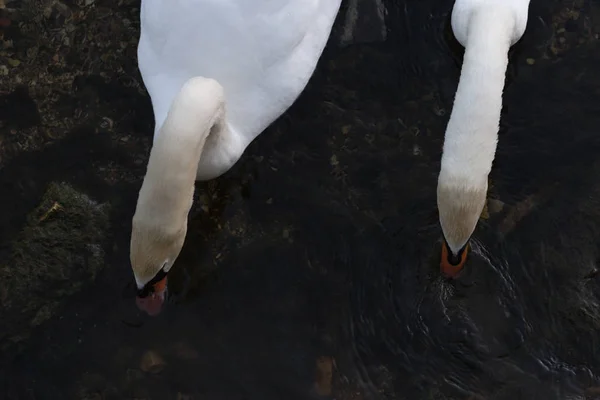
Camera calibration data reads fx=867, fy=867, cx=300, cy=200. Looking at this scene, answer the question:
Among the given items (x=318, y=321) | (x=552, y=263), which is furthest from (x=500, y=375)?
(x=318, y=321)

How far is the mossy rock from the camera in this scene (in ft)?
16.9

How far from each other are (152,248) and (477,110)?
1795 mm

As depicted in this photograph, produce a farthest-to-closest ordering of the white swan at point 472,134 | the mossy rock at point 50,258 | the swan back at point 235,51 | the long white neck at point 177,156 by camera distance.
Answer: the mossy rock at point 50,258 < the swan back at point 235,51 < the white swan at point 472,134 < the long white neck at point 177,156

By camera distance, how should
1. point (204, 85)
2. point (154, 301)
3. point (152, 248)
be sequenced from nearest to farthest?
point (152, 248)
point (204, 85)
point (154, 301)

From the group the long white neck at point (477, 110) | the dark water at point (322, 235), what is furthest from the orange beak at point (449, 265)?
the long white neck at point (477, 110)

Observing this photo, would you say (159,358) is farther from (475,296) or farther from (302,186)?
(475,296)

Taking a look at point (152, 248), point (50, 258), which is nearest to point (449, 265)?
point (152, 248)

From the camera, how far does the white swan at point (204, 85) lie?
4.29 metres

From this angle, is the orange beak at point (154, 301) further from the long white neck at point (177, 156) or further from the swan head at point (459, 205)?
the swan head at point (459, 205)

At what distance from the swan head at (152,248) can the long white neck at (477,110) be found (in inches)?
54.8

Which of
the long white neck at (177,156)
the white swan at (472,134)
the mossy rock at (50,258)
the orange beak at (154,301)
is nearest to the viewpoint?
the long white neck at (177,156)

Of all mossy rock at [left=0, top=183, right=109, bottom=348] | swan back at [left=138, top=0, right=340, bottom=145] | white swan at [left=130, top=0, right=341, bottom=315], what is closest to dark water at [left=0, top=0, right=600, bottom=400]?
mossy rock at [left=0, top=183, right=109, bottom=348]

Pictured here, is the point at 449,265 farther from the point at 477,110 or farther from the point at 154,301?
the point at 154,301

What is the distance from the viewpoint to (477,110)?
14.6 feet
